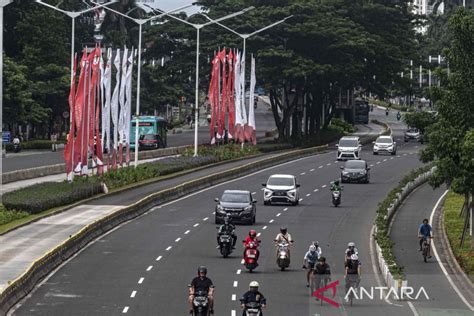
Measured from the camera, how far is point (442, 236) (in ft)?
191

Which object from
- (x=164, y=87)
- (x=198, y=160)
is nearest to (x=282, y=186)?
(x=198, y=160)

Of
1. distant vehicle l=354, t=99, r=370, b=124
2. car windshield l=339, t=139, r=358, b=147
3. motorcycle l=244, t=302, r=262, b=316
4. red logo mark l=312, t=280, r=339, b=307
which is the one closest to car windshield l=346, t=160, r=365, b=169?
car windshield l=339, t=139, r=358, b=147

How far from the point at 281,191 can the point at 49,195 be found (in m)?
12.6

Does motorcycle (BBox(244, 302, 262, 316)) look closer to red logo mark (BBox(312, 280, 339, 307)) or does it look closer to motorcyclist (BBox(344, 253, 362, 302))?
red logo mark (BBox(312, 280, 339, 307))

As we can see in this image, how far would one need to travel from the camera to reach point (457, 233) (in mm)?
57406

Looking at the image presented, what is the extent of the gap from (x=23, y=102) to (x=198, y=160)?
2771 cm

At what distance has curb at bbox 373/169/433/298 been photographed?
127 ft

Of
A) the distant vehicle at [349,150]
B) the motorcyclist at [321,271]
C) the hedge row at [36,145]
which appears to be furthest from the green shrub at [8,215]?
the hedge row at [36,145]

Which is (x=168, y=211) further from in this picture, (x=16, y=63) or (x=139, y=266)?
(x=16, y=63)

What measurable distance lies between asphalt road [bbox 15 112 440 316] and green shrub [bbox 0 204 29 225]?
4.39 meters

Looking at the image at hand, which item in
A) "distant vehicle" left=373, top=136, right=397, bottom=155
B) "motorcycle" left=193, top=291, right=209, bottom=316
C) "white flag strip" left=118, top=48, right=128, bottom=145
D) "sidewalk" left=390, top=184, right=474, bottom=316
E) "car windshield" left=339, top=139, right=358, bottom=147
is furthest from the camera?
"distant vehicle" left=373, top=136, right=397, bottom=155

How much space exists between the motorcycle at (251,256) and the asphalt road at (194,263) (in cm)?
28

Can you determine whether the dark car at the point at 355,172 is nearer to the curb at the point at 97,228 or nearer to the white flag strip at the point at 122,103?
the curb at the point at 97,228

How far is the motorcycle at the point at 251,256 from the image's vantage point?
4281cm
